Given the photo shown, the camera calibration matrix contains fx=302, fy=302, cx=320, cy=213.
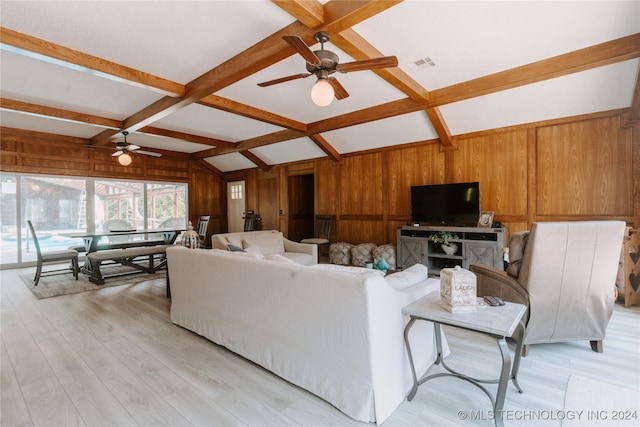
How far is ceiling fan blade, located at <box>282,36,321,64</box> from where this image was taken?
2.28 metres

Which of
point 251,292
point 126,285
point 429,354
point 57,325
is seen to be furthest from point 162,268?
point 429,354

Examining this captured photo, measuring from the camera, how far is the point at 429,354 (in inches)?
88.7

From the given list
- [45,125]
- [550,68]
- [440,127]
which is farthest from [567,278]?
[45,125]

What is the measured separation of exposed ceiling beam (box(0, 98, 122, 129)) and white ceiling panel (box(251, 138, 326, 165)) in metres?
3.34

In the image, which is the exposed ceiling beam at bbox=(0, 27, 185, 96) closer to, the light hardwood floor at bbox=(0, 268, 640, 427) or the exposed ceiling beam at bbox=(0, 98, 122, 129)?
the exposed ceiling beam at bbox=(0, 98, 122, 129)

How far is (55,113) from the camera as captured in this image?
5.07 m

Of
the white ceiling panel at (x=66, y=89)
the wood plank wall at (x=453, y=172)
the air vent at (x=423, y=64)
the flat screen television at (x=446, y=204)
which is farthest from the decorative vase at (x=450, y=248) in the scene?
the white ceiling panel at (x=66, y=89)

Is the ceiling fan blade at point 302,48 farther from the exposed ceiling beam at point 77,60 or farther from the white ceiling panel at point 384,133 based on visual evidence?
the white ceiling panel at point 384,133

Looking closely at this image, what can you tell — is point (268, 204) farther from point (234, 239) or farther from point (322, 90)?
point (322, 90)

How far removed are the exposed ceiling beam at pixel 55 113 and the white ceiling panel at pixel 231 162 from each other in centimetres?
341

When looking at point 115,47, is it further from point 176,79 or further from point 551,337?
point 551,337

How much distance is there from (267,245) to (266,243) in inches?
1.4

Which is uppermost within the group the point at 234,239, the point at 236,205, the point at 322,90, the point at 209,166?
the point at 209,166

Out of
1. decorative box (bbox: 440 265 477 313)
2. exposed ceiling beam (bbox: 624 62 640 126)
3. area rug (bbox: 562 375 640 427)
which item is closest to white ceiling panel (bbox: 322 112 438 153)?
exposed ceiling beam (bbox: 624 62 640 126)
